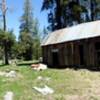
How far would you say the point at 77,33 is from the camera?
1217 inches

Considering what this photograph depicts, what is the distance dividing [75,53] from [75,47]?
0.58 meters

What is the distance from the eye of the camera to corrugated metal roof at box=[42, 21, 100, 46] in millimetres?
28469

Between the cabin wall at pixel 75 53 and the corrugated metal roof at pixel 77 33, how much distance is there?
431mm

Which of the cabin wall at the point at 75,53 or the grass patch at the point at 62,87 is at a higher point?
the cabin wall at the point at 75,53

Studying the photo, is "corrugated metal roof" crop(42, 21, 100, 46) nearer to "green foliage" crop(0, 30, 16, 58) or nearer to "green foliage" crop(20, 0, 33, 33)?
"green foliage" crop(0, 30, 16, 58)

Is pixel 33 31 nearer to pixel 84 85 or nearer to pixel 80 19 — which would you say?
pixel 80 19

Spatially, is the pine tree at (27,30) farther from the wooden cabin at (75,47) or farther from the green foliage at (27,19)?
the wooden cabin at (75,47)

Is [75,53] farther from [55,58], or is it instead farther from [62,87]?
[62,87]

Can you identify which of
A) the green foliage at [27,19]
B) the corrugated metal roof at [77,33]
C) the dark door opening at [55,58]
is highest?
the green foliage at [27,19]

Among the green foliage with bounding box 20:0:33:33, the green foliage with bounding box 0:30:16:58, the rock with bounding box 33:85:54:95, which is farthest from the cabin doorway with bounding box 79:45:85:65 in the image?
the green foliage with bounding box 20:0:33:33

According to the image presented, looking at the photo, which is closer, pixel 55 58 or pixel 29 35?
pixel 55 58

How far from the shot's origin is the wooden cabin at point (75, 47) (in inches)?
1090

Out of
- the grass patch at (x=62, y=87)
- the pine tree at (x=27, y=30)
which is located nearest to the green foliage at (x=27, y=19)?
the pine tree at (x=27, y=30)

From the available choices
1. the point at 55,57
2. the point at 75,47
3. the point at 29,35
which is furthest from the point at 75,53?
the point at 29,35
